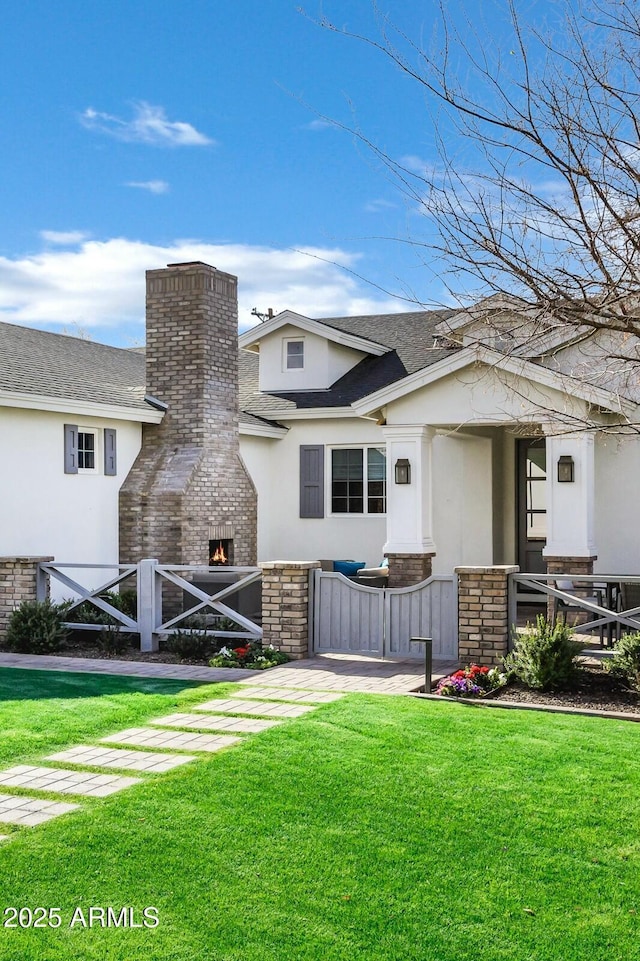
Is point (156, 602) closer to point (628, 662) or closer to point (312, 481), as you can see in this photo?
point (628, 662)

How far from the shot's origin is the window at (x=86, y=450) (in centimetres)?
1535

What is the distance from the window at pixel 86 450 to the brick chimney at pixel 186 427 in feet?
2.57

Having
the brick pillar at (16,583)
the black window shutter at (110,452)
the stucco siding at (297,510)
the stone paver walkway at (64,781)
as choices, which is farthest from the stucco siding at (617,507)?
the stone paver walkway at (64,781)

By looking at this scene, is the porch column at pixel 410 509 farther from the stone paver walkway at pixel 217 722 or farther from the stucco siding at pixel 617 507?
the stone paver walkway at pixel 217 722

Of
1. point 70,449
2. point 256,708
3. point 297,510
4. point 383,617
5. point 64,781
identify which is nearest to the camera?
point 64,781

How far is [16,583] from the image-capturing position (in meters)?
13.1

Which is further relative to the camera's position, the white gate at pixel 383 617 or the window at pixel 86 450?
the window at pixel 86 450

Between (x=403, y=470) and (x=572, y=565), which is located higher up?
(x=403, y=470)

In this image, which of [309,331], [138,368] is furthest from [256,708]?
[138,368]

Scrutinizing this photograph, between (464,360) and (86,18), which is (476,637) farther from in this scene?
(86,18)

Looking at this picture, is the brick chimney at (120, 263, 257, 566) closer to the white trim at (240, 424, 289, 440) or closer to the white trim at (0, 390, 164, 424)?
the white trim at (0, 390, 164, 424)

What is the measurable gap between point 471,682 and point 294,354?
11935 millimetres

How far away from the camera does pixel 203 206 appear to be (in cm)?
1892

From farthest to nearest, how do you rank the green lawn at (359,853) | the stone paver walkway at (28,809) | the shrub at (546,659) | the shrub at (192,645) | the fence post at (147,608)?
the fence post at (147,608)
the shrub at (192,645)
the shrub at (546,659)
the stone paver walkway at (28,809)
the green lawn at (359,853)
